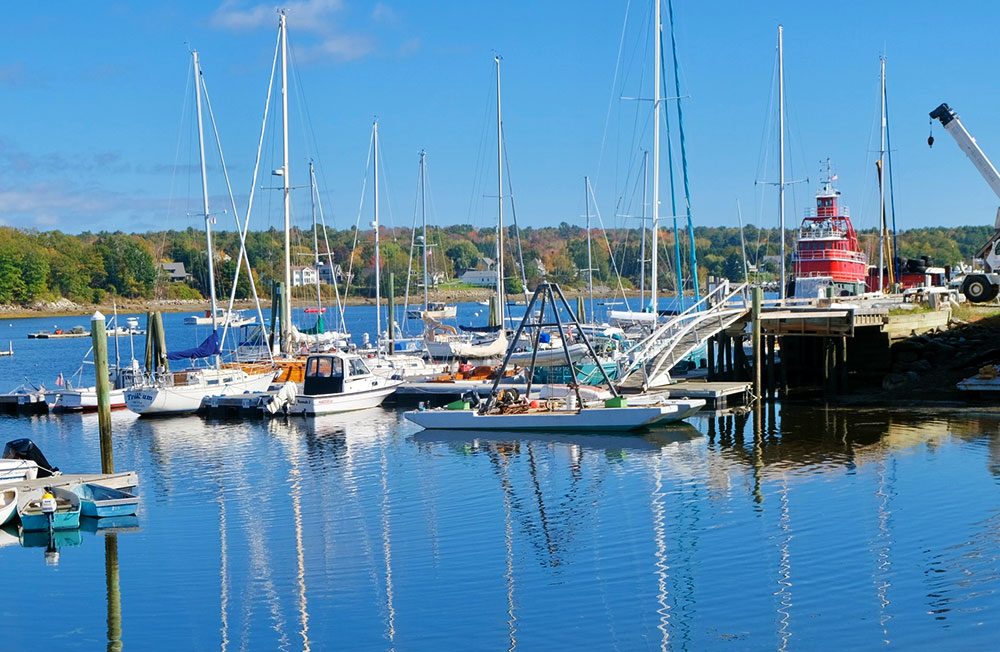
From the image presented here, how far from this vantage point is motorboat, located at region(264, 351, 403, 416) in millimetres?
41844

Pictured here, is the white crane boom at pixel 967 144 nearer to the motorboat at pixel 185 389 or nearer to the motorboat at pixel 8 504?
the motorboat at pixel 185 389

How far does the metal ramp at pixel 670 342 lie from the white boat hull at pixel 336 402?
9597mm

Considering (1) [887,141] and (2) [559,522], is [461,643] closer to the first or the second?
Result: (2) [559,522]

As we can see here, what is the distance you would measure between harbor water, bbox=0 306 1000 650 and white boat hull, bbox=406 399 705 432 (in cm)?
44

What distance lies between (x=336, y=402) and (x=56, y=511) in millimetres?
18989

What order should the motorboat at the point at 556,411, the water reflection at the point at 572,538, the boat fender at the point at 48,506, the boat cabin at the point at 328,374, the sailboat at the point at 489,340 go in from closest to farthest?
the water reflection at the point at 572,538 < the boat fender at the point at 48,506 < the motorboat at the point at 556,411 < the boat cabin at the point at 328,374 < the sailboat at the point at 489,340

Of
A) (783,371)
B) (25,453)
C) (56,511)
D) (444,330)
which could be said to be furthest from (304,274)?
(56,511)

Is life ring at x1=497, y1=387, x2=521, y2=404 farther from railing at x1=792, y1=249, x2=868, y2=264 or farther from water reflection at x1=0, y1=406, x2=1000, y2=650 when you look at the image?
railing at x1=792, y1=249, x2=868, y2=264

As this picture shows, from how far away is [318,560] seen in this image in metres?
20.5

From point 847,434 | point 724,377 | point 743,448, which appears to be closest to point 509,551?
point 743,448

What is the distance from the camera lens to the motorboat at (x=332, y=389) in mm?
41844

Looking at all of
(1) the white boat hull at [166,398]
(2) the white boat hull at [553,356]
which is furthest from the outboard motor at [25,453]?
(2) the white boat hull at [553,356]

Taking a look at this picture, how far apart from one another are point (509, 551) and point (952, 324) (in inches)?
1172

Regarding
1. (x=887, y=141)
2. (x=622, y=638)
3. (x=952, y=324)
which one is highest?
(x=887, y=141)
